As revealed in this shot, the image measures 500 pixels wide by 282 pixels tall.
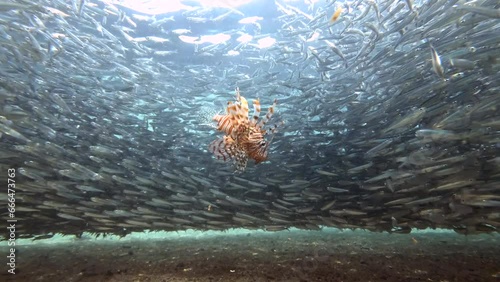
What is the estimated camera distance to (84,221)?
7.57 m

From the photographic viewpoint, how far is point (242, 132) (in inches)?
154

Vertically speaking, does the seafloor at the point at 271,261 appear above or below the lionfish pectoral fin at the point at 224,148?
below

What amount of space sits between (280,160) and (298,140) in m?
0.80

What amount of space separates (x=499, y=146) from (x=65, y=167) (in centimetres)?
891

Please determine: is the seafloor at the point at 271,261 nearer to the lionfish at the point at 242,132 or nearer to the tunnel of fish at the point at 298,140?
the tunnel of fish at the point at 298,140

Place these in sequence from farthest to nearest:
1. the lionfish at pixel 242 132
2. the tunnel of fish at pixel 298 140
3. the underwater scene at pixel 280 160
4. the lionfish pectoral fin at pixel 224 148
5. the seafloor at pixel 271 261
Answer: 1. the tunnel of fish at pixel 298 140
2. the underwater scene at pixel 280 160
3. the seafloor at pixel 271 261
4. the lionfish pectoral fin at pixel 224 148
5. the lionfish at pixel 242 132

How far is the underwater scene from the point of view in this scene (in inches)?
202

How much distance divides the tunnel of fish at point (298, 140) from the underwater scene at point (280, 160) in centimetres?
4

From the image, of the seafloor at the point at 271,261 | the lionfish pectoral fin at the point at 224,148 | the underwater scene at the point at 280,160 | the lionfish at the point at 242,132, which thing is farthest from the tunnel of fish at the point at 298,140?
the lionfish at the point at 242,132

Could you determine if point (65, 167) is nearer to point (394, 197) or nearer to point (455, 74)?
point (394, 197)

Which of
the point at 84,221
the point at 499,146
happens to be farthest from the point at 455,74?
the point at 84,221

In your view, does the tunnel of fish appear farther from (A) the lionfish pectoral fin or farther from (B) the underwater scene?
(A) the lionfish pectoral fin

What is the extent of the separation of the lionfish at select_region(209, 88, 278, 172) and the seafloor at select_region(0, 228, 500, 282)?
2.14 metres

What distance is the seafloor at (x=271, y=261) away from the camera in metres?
4.89
